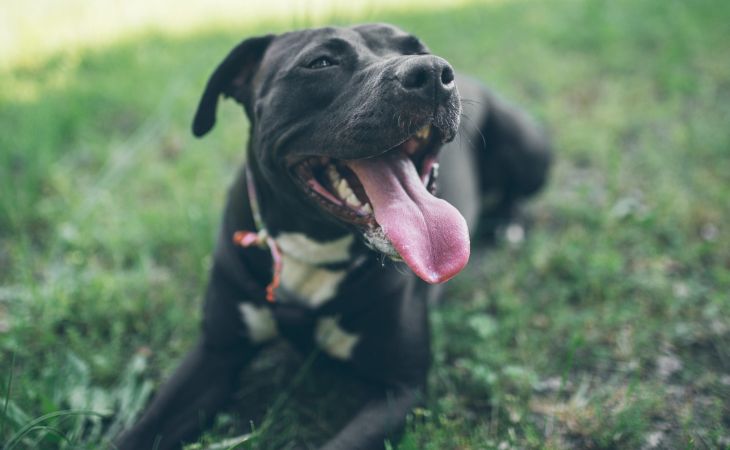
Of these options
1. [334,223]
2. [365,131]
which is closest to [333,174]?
[334,223]

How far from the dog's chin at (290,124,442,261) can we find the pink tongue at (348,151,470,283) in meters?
0.03

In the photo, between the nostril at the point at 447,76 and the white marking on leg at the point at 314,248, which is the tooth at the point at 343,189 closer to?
the white marking on leg at the point at 314,248

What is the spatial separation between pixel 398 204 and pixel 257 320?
30.7 inches

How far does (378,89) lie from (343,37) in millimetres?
409

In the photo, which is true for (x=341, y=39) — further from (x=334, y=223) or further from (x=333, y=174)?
(x=334, y=223)

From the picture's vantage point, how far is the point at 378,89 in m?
1.95

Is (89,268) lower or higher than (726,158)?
higher

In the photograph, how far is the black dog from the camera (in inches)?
78.5

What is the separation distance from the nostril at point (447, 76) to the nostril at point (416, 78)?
6 centimetres

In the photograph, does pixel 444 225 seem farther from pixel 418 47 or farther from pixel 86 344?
pixel 86 344

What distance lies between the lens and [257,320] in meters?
2.47

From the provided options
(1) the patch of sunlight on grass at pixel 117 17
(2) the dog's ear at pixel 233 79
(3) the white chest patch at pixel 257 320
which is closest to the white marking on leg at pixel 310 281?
(3) the white chest patch at pixel 257 320

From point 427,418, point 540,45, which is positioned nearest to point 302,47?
point 427,418

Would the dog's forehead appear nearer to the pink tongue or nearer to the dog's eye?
the dog's eye
